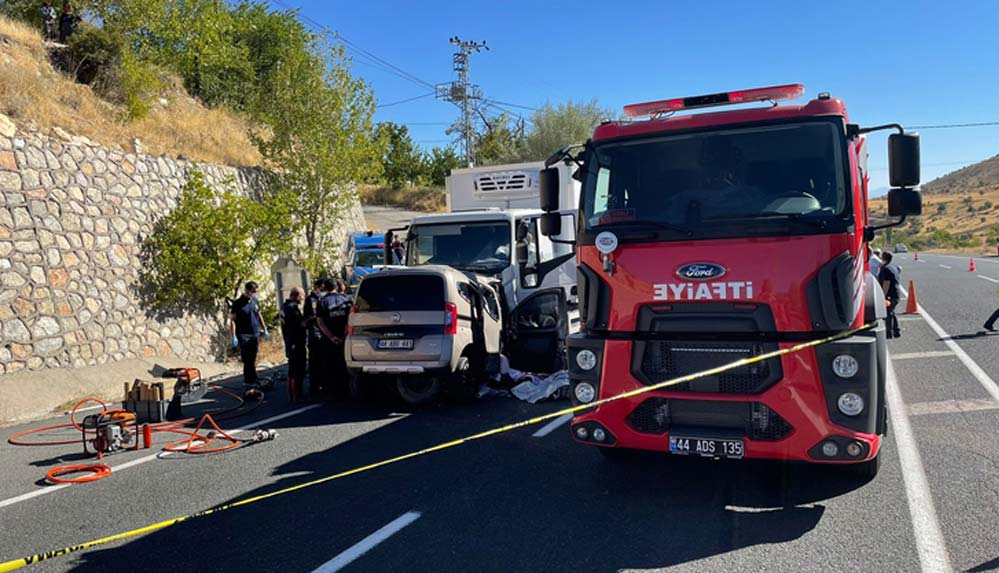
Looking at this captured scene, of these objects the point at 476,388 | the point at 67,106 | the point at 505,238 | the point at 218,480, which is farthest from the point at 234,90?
the point at 218,480

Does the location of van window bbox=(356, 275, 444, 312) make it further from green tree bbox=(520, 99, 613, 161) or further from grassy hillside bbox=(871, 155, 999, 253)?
grassy hillside bbox=(871, 155, 999, 253)

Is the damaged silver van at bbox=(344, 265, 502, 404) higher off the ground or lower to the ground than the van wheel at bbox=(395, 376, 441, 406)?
higher

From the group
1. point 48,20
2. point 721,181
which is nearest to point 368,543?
point 721,181

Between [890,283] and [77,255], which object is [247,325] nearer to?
[77,255]

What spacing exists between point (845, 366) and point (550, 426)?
374 centimetres

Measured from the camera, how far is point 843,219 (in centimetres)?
502

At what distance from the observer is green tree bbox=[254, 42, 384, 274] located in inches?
695

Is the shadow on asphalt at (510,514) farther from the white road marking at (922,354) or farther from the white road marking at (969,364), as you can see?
the white road marking at (922,354)

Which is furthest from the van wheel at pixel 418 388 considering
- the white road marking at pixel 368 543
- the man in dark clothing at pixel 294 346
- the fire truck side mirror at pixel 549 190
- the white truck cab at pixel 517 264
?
the white road marking at pixel 368 543

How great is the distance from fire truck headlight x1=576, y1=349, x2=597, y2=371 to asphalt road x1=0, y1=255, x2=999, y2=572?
1.02m

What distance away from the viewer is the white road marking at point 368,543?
4.40 m

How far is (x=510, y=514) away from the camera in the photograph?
5230 mm

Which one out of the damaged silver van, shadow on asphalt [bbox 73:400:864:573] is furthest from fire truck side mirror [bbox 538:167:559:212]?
the damaged silver van

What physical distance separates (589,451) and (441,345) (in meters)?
2.86
